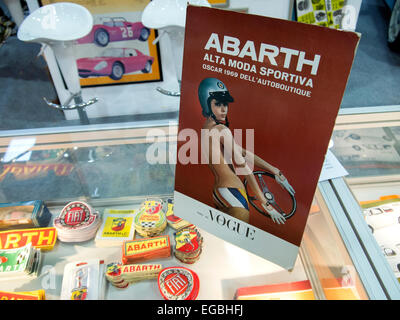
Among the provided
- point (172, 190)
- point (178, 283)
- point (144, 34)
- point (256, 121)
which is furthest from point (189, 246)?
point (144, 34)

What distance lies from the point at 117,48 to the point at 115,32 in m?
0.16

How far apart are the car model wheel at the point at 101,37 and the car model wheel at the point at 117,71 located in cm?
21

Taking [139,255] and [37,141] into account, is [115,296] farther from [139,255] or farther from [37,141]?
[37,141]

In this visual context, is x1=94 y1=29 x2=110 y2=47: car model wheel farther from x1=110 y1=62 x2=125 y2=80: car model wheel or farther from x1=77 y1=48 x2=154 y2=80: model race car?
x1=110 y1=62 x2=125 y2=80: car model wheel

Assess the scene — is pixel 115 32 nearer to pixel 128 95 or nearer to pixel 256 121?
pixel 128 95

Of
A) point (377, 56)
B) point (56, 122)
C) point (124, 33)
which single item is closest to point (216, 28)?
point (124, 33)

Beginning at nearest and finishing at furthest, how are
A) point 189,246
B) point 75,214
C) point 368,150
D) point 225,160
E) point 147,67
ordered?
point 225,160, point 189,246, point 75,214, point 368,150, point 147,67

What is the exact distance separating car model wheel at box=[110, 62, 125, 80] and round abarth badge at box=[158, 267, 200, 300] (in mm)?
2521

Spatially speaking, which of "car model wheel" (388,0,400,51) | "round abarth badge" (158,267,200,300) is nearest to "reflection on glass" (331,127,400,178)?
"round abarth badge" (158,267,200,300)

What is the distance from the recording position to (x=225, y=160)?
30.2 inches

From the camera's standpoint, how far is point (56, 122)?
3293 millimetres

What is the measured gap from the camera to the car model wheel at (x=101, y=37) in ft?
9.57

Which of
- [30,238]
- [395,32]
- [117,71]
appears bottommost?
[117,71]

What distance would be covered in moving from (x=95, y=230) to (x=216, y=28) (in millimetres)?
800
